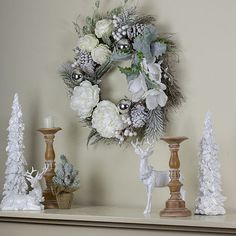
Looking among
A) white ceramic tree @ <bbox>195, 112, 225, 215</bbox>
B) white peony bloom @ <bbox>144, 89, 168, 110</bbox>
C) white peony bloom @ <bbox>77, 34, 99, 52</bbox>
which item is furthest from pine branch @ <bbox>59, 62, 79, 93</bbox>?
white ceramic tree @ <bbox>195, 112, 225, 215</bbox>

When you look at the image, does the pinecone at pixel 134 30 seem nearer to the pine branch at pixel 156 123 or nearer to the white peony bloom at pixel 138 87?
the white peony bloom at pixel 138 87

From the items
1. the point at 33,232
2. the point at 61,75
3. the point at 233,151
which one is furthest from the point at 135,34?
the point at 33,232

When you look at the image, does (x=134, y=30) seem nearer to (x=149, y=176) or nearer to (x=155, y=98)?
(x=155, y=98)

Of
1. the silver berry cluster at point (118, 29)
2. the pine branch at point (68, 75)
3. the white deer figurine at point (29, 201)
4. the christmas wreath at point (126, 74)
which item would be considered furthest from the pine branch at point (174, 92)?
the white deer figurine at point (29, 201)

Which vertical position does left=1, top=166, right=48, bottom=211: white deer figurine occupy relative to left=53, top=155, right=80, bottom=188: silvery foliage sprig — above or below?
below

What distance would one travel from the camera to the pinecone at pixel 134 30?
213cm

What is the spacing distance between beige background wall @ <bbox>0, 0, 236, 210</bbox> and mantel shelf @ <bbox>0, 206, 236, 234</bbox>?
0.49 ft

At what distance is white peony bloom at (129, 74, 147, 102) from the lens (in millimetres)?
2088

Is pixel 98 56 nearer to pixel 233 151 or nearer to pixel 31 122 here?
pixel 31 122

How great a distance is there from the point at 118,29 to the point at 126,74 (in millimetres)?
172

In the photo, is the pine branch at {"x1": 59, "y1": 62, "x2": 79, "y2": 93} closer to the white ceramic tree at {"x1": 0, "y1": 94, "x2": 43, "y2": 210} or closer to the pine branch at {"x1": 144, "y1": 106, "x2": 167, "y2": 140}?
the white ceramic tree at {"x1": 0, "y1": 94, "x2": 43, "y2": 210}

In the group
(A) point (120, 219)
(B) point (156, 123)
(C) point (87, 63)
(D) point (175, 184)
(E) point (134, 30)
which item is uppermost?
(E) point (134, 30)

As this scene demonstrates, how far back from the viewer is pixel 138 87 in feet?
6.89

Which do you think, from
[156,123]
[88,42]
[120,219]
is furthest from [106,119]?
[120,219]
